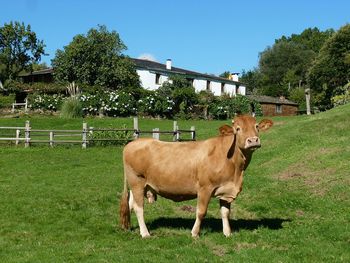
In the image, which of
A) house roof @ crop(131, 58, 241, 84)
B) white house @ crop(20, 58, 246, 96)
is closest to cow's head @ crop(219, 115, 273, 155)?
white house @ crop(20, 58, 246, 96)

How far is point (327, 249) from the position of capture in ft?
28.8

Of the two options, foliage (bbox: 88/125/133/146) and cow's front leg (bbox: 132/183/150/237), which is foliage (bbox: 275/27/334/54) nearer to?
foliage (bbox: 88/125/133/146)

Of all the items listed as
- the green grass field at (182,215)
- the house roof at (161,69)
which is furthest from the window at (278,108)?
the green grass field at (182,215)

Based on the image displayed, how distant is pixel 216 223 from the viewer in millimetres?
11359

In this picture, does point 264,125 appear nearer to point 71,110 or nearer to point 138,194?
point 138,194

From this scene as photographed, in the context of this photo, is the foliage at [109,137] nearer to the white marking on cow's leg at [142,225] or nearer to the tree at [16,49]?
the white marking on cow's leg at [142,225]

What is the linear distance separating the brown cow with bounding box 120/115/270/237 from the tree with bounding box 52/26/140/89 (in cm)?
5320

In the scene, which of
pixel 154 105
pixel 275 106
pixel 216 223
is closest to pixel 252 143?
pixel 216 223

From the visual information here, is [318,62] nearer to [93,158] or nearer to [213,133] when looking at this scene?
[213,133]

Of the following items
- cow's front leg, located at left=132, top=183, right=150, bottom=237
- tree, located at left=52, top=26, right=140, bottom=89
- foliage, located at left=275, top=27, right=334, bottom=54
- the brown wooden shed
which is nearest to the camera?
cow's front leg, located at left=132, top=183, right=150, bottom=237

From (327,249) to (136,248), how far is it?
133 inches

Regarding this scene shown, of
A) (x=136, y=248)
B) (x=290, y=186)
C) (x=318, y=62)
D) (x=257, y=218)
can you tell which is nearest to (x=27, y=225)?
(x=136, y=248)

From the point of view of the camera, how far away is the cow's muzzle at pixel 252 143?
8.98 meters

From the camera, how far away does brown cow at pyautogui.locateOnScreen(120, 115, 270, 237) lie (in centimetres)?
956
